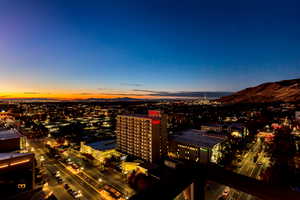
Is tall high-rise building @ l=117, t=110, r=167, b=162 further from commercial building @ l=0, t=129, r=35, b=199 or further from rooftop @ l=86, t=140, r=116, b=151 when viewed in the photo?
commercial building @ l=0, t=129, r=35, b=199

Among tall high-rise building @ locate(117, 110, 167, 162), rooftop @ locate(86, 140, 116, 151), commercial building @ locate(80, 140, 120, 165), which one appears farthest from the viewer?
rooftop @ locate(86, 140, 116, 151)

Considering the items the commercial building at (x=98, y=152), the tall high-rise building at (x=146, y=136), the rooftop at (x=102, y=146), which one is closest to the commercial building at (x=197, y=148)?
the tall high-rise building at (x=146, y=136)

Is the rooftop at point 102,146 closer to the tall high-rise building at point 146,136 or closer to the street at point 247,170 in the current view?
the tall high-rise building at point 146,136

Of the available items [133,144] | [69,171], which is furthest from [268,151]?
[69,171]

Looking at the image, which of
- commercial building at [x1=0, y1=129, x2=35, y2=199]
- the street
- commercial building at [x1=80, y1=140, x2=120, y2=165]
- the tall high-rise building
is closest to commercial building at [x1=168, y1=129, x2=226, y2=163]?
the tall high-rise building

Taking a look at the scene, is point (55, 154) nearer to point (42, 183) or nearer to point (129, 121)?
point (42, 183)
